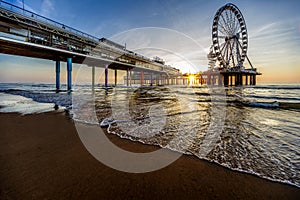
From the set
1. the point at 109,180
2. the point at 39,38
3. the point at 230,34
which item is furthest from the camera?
the point at 230,34

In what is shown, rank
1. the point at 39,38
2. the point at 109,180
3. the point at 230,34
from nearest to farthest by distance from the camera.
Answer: the point at 109,180 < the point at 39,38 < the point at 230,34

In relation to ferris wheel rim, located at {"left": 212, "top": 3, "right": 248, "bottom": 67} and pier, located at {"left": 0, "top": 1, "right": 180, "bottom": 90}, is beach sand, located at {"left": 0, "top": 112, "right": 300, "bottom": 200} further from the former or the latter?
ferris wheel rim, located at {"left": 212, "top": 3, "right": 248, "bottom": 67}

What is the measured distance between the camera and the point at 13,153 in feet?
5.82

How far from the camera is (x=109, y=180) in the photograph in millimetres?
1303

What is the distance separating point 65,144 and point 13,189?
0.94m

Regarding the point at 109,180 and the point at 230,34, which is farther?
the point at 230,34

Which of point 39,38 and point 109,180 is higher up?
point 39,38

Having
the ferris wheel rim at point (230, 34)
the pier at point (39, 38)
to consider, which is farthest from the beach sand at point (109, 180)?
the ferris wheel rim at point (230, 34)

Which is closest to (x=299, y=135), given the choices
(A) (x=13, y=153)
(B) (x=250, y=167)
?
(B) (x=250, y=167)

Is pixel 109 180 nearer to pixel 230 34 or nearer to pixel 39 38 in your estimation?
pixel 39 38

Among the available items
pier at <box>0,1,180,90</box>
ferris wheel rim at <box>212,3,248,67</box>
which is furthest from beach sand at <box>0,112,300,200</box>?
ferris wheel rim at <box>212,3,248,67</box>

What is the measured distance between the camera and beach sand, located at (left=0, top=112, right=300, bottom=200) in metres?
1.12

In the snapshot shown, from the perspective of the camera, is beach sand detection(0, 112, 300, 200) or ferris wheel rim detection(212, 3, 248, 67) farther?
ferris wheel rim detection(212, 3, 248, 67)

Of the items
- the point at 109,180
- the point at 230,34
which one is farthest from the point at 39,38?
the point at 230,34
